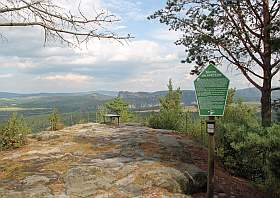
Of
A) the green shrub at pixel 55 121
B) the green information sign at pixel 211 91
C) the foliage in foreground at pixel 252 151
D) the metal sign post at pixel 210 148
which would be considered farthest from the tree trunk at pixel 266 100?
the green shrub at pixel 55 121

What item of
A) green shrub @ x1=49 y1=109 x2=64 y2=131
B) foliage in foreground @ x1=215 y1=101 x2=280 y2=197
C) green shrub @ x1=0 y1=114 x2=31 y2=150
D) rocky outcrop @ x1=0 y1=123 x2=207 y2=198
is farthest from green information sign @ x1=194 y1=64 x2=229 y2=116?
green shrub @ x1=49 y1=109 x2=64 y2=131

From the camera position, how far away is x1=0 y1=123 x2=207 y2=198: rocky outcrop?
6.58m

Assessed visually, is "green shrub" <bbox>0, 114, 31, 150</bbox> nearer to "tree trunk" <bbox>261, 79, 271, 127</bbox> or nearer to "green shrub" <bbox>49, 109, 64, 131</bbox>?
"green shrub" <bbox>49, 109, 64, 131</bbox>

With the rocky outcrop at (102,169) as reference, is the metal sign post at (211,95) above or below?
above

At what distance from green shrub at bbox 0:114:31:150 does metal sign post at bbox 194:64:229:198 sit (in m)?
5.88

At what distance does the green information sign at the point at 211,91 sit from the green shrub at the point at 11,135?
5.92 meters

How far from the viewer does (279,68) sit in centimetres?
1098

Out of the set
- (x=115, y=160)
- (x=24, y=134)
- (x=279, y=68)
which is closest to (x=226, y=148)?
(x=115, y=160)

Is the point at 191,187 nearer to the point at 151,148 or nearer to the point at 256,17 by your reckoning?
the point at 151,148

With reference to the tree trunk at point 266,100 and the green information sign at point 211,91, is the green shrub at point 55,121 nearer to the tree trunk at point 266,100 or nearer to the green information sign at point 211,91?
the tree trunk at point 266,100

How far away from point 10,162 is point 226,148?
4597mm

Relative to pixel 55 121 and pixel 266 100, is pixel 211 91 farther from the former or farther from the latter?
pixel 55 121

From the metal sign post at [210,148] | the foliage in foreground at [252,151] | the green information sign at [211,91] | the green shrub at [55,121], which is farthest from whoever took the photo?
the green shrub at [55,121]

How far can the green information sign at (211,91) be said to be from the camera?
5703 millimetres
